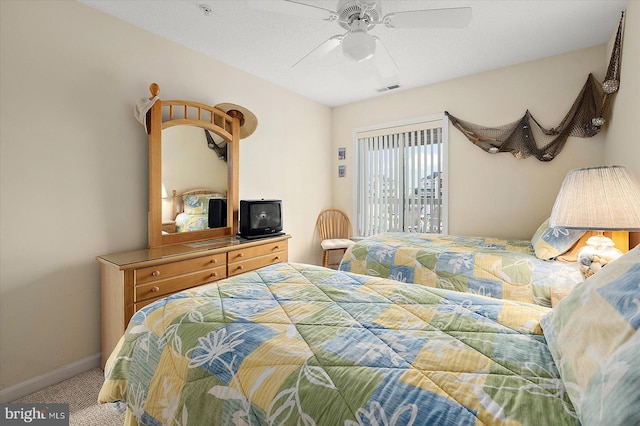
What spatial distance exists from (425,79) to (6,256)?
159 inches

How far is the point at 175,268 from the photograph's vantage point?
2205mm

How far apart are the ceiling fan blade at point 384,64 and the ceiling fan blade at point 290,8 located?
496 millimetres

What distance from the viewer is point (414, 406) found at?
682 mm

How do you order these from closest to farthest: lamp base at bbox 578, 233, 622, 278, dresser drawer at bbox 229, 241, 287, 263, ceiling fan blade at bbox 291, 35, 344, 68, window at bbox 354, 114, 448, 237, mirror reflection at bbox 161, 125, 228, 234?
1. lamp base at bbox 578, 233, 622, 278
2. ceiling fan blade at bbox 291, 35, 344, 68
3. mirror reflection at bbox 161, 125, 228, 234
4. dresser drawer at bbox 229, 241, 287, 263
5. window at bbox 354, 114, 448, 237

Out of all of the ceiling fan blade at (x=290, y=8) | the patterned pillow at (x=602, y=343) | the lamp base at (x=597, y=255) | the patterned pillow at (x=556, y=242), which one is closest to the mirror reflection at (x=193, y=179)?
the ceiling fan blade at (x=290, y=8)

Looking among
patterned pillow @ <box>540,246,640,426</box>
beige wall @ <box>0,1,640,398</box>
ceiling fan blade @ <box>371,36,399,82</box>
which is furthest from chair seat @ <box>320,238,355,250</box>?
patterned pillow @ <box>540,246,640,426</box>

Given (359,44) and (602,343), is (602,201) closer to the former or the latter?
(602,343)

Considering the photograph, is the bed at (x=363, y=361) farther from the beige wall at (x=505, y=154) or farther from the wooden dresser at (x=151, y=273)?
the beige wall at (x=505, y=154)

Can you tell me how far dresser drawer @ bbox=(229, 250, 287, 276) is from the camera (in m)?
2.67

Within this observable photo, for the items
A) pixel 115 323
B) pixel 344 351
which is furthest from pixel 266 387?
pixel 115 323

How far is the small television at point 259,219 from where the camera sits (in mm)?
2973

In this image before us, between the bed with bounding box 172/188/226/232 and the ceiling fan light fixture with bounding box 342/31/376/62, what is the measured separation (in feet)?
5.93

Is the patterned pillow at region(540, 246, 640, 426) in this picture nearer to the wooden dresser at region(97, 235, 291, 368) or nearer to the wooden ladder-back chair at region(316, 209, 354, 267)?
the wooden dresser at region(97, 235, 291, 368)

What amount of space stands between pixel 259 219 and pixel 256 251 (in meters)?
0.36
